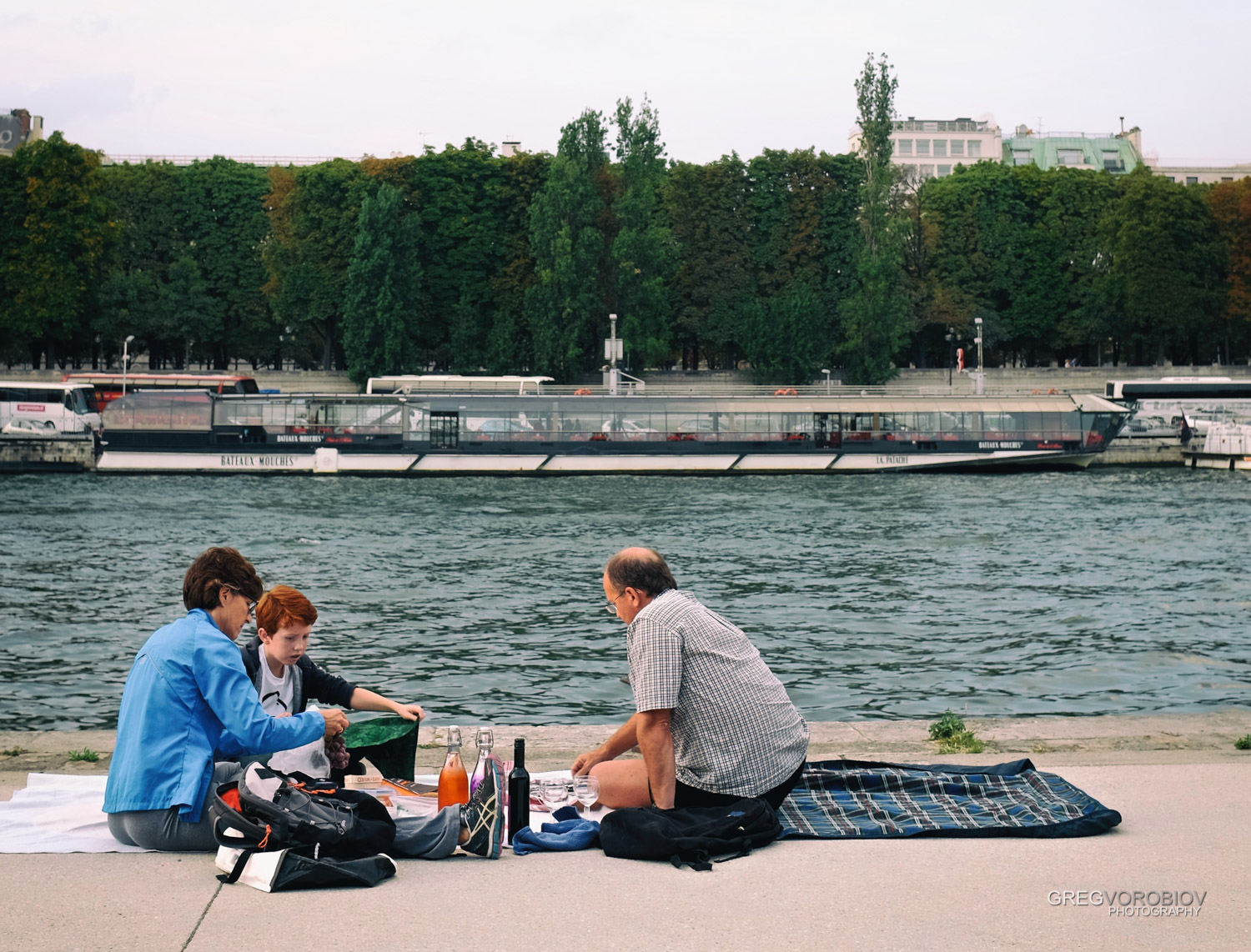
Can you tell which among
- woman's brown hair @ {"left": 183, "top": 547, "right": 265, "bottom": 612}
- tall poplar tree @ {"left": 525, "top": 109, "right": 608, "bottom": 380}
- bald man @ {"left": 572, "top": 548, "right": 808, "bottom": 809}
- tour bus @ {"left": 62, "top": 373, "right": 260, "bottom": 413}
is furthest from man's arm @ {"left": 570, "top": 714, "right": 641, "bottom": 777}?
tour bus @ {"left": 62, "top": 373, "right": 260, "bottom": 413}

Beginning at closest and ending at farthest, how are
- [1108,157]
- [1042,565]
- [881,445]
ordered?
[1042,565], [881,445], [1108,157]

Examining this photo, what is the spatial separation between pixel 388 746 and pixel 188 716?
4.37ft

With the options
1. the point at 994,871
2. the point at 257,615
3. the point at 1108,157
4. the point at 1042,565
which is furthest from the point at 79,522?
the point at 1108,157

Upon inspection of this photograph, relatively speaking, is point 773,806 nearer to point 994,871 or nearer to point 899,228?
point 994,871

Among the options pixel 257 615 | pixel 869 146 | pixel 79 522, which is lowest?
pixel 79 522

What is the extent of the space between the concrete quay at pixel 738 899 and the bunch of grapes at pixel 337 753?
104 centimetres

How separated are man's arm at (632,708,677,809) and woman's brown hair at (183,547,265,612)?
1735mm

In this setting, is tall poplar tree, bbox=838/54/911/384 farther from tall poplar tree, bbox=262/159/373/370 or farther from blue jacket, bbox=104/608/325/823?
blue jacket, bbox=104/608/325/823

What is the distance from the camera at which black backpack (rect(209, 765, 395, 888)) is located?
5246 millimetres

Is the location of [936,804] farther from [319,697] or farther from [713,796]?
[319,697]

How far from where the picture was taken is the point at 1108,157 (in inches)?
5187

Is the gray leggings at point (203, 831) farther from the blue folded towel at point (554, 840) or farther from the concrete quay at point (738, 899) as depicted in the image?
the blue folded towel at point (554, 840)

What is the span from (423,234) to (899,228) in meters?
24.7

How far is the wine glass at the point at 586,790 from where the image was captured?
20.9ft
